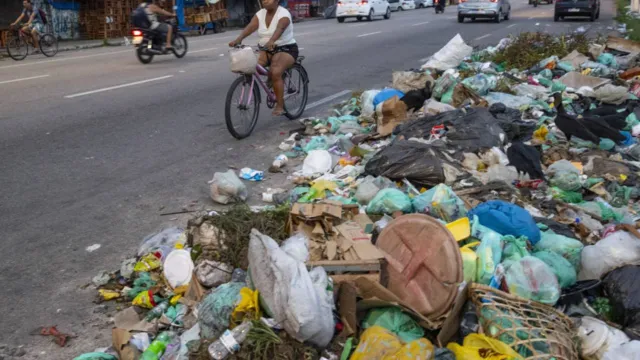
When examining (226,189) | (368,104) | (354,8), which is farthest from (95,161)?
(354,8)

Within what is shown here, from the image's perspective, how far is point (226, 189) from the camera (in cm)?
530

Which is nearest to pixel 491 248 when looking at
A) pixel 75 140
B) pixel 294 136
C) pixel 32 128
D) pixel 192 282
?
pixel 192 282

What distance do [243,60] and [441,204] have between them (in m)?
3.36

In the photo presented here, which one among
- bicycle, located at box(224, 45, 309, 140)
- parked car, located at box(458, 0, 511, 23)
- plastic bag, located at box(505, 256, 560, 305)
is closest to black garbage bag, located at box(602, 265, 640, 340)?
plastic bag, located at box(505, 256, 560, 305)

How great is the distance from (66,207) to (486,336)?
147 inches

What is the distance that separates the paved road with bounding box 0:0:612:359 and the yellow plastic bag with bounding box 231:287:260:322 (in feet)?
2.79

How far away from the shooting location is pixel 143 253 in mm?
4312

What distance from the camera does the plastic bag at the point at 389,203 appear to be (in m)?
4.61

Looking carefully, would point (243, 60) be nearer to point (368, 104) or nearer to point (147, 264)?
point (368, 104)

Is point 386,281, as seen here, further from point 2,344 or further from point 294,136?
point 294,136

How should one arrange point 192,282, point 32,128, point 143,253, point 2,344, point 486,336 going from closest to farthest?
1. point 486,336
2. point 2,344
3. point 192,282
4. point 143,253
5. point 32,128

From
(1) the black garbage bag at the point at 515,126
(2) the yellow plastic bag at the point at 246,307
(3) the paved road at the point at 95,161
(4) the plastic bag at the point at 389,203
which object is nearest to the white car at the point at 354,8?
(3) the paved road at the point at 95,161

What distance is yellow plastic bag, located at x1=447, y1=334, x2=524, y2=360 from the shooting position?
109 inches

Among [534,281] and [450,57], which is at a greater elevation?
[450,57]
